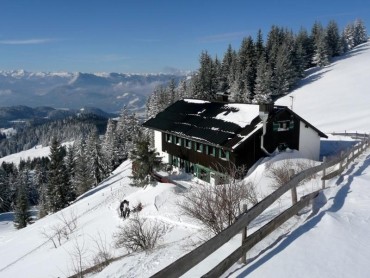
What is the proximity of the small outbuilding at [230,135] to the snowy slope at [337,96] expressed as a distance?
18.3 m

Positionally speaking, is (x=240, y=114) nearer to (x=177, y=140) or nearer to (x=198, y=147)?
(x=198, y=147)

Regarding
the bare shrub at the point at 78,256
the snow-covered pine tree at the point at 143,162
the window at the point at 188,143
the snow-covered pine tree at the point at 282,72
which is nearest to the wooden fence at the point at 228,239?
the bare shrub at the point at 78,256

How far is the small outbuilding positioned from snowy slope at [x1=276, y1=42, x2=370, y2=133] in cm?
1835

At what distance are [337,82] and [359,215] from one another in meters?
79.7

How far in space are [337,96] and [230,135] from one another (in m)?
49.5

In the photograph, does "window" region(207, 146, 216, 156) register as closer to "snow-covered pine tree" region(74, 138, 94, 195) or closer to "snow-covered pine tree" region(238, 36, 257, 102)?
"snow-covered pine tree" region(74, 138, 94, 195)

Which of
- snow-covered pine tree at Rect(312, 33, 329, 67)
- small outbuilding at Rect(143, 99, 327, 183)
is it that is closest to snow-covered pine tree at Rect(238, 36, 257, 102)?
snow-covered pine tree at Rect(312, 33, 329, 67)

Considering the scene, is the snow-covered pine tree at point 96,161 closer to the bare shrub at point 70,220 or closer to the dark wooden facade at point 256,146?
the bare shrub at point 70,220

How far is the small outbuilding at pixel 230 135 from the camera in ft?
101

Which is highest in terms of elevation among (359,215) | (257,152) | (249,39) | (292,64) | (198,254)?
(249,39)

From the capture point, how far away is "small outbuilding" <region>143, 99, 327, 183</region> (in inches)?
1216

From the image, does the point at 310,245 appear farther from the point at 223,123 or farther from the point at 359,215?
the point at 223,123

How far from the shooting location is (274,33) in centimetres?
9350

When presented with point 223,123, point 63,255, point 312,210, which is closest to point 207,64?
point 223,123
